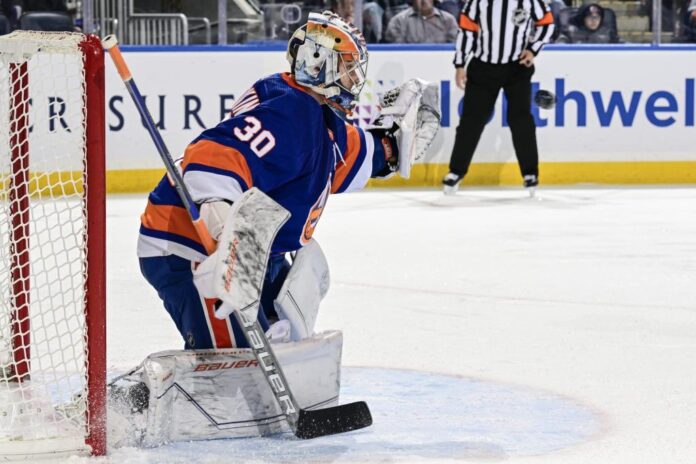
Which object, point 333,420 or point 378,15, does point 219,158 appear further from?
point 378,15

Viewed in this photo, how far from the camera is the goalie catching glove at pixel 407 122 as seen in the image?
278cm

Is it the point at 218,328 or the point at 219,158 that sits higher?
the point at 219,158

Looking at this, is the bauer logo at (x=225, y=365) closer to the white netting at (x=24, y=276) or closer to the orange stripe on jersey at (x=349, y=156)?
the white netting at (x=24, y=276)

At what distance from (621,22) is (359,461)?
220 inches

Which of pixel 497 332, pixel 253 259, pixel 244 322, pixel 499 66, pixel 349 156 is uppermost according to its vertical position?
pixel 499 66

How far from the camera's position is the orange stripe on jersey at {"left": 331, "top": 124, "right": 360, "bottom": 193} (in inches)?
107

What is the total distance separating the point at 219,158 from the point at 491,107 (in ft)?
15.2

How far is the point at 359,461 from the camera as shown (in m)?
2.18

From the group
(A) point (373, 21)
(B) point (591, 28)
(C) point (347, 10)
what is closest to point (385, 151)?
(C) point (347, 10)

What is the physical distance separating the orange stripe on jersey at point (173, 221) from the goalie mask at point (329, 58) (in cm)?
32

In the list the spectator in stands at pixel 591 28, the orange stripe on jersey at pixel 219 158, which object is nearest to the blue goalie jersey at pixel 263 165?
the orange stripe on jersey at pixel 219 158

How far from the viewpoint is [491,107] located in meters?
6.80

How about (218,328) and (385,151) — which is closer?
(218,328)

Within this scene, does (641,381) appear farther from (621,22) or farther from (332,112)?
(621,22)
